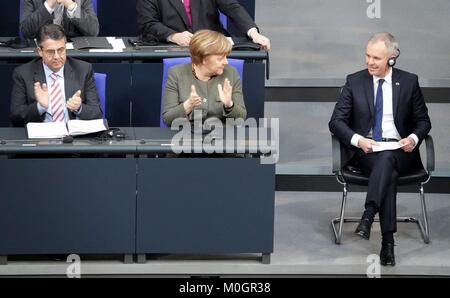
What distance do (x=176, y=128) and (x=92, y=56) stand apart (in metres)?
0.93

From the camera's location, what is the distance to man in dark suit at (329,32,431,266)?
5359 millimetres

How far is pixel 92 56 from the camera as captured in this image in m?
5.90

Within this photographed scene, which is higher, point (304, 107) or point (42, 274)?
point (304, 107)

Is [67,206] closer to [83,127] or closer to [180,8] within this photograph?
[83,127]

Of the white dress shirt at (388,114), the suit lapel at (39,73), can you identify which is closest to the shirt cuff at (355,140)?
the white dress shirt at (388,114)

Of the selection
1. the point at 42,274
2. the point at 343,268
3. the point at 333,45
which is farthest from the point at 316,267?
the point at 333,45

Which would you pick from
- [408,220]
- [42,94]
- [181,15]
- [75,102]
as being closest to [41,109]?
[42,94]

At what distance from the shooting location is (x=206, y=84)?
539 cm

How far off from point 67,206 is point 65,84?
0.85 meters

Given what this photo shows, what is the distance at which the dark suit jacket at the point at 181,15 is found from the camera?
20.5ft

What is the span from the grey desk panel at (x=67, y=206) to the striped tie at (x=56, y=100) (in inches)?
24.1

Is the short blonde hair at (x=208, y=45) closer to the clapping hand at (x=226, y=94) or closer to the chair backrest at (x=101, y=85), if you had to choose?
the clapping hand at (x=226, y=94)

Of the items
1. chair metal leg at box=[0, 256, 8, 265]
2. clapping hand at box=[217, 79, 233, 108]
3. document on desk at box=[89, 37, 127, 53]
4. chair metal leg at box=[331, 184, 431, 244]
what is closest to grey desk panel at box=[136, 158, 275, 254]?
clapping hand at box=[217, 79, 233, 108]
